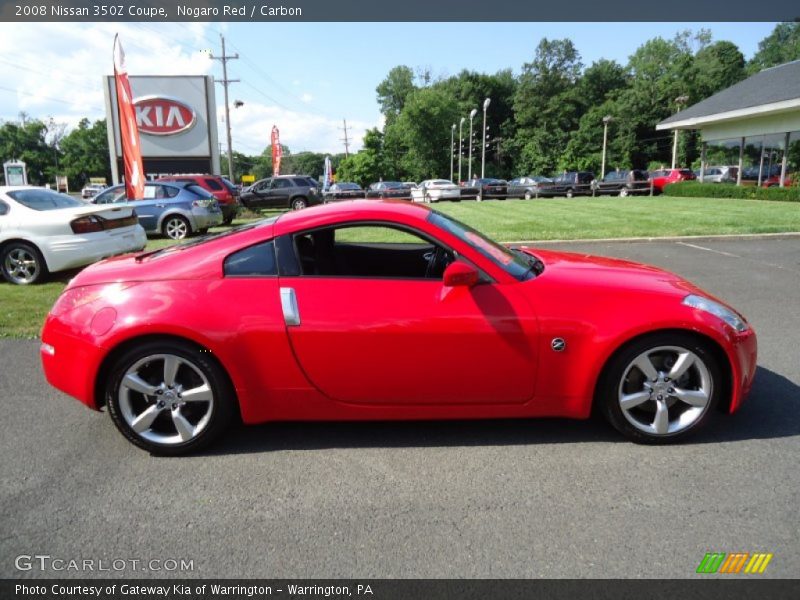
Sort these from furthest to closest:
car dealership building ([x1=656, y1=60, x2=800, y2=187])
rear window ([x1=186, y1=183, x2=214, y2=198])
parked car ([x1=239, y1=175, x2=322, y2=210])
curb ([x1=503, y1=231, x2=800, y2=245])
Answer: car dealership building ([x1=656, y1=60, x2=800, y2=187]), parked car ([x1=239, y1=175, x2=322, y2=210]), rear window ([x1=186, y1=183, x2=214, y2=198]), curb ([x1=503, y1=231, x2=800, y2=245])

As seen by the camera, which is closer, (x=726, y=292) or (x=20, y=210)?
(x=726, y=292)

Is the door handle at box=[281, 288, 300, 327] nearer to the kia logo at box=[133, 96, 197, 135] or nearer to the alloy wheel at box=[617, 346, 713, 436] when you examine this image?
the alloy wheel at box=[617, 346, 713, 436]

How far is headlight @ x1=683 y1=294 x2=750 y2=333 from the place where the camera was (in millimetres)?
3244

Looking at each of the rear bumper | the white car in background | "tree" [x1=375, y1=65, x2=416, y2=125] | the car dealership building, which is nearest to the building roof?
the car dealership building

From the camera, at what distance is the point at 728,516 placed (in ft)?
8.57

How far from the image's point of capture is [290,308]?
314 centimetres

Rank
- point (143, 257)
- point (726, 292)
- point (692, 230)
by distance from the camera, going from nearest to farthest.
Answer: point (143, 257), point (726, 292), point (692, 230)

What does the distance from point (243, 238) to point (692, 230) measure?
37.8 feet

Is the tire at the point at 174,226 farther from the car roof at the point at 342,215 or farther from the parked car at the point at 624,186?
the parked car at the point at 624,186

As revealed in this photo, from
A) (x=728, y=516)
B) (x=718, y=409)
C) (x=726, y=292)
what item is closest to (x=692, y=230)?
(x=726, y=292)

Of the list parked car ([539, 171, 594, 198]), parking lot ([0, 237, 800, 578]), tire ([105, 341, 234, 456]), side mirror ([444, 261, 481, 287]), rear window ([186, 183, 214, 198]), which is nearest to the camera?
parking lot ([0, 237, 800, 578])

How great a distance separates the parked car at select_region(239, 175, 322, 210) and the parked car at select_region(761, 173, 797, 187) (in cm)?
2142

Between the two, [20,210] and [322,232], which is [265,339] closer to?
[322,232]
